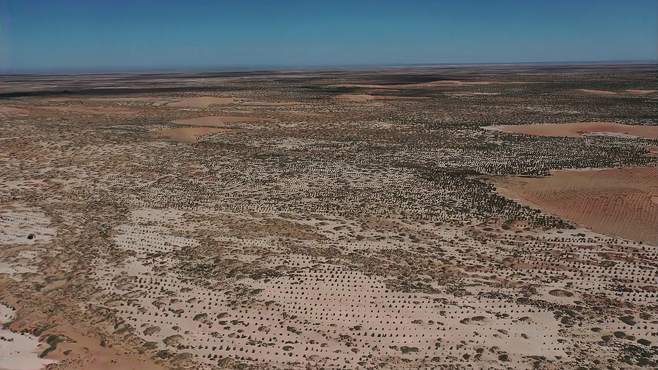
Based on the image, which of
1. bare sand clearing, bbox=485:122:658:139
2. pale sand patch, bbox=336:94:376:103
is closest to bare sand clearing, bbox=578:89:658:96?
pale sand patch, bbox=336:94:376:103

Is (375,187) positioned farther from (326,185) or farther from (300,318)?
(300,318)

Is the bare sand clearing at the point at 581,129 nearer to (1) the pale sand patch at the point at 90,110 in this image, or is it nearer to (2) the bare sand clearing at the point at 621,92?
(2) the bare sand clearing at the point at 621,92

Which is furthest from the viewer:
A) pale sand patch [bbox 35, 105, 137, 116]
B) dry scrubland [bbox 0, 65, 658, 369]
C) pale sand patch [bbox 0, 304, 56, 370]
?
pale sand patch [bbox 35, 105, 137, 116]

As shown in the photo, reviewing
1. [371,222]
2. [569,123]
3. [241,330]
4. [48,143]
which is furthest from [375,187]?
[569,123]

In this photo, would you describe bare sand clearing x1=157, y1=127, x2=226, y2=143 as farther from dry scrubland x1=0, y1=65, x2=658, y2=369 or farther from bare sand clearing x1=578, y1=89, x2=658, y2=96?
bare sand clearing x1=578, y1=89, x2=658, y2=96

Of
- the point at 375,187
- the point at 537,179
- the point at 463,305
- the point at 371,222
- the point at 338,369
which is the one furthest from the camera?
the point at 537,179

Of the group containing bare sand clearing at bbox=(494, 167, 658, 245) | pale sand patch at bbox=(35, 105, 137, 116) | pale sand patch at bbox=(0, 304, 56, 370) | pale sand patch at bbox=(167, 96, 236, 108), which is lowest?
pale sand patch at bbox=(0, 304, 56, 370)

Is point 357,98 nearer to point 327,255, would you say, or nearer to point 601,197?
point 601,197

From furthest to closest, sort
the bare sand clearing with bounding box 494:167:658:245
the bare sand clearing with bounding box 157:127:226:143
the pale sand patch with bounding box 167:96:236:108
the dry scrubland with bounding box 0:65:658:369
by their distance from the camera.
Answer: the pale sand patch with bounding box 167:96:236:108
the bare sand clearing with bounding box 157:127:226:143
the bare sand clearing with bounding box 494:167:658:245
the dry scrubland with bounding box 0:65:658:369
